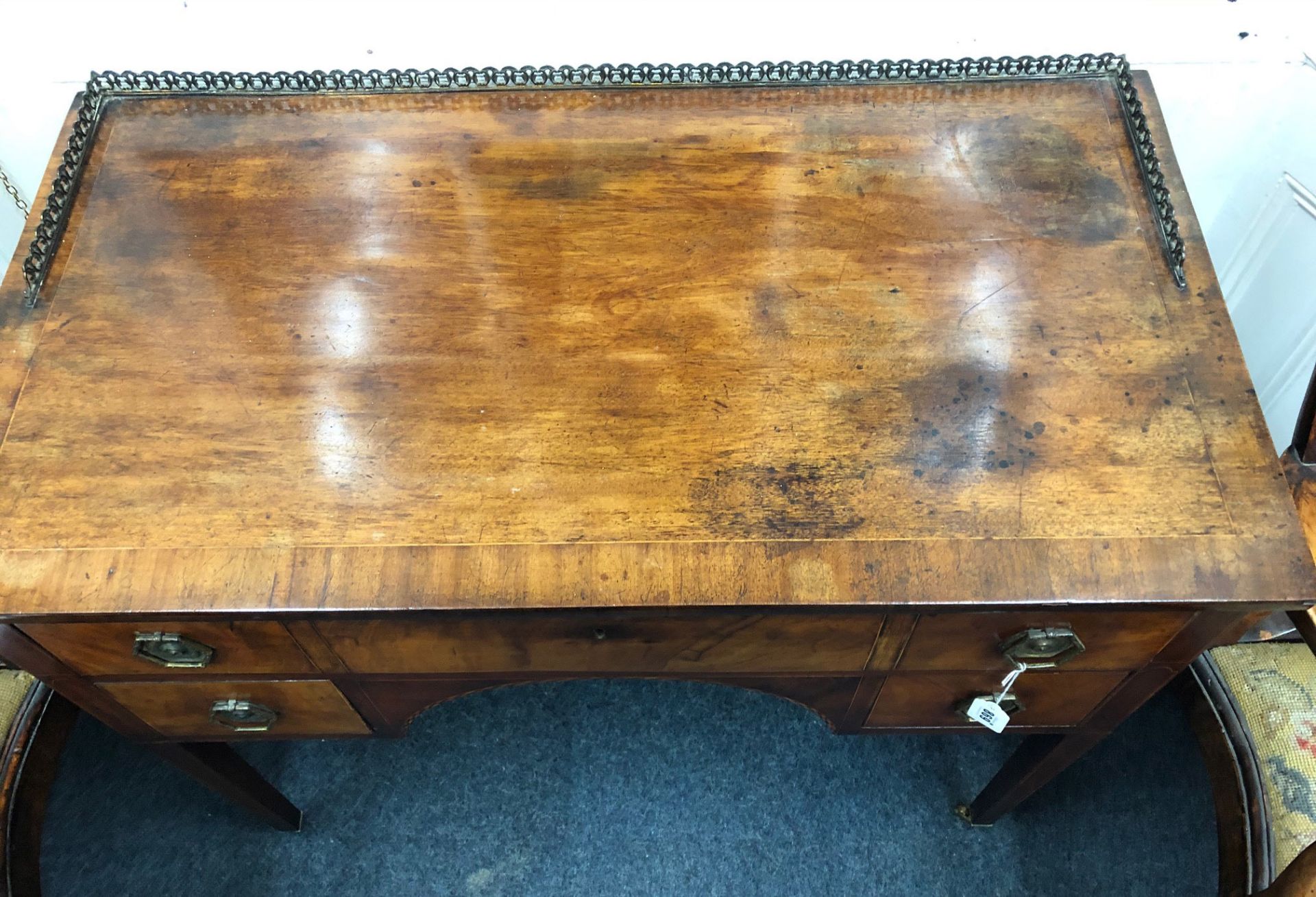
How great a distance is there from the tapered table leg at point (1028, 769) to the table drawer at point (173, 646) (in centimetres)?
82

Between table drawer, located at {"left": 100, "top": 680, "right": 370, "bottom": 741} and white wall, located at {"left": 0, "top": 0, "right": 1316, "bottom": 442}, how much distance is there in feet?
2.50

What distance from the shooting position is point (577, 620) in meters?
0.77

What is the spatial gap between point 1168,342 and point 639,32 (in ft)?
2.33

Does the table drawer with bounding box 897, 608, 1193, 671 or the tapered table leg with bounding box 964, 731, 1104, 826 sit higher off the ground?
the table drawer with bounding box 897, 608, 1193, 671

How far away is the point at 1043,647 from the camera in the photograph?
0.80 metres

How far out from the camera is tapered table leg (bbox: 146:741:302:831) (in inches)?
41.1

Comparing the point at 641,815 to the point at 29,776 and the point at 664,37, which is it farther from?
the point at 664,37

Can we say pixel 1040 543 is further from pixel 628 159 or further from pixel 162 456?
pixel 162 456

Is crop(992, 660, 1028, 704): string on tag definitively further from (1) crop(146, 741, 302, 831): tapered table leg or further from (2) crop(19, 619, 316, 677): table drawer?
(1) crop(146, 741, 302, 831): tapered table leg

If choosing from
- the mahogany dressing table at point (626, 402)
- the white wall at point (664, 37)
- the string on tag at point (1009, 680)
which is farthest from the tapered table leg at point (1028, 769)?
the white wall at point (664, 37)

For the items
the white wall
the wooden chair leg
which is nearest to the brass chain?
the white wall

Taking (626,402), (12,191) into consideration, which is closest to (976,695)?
(626,402)

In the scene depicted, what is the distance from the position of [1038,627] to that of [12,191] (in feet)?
4.59

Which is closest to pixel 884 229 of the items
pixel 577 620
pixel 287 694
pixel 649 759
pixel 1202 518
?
pixel 1202 518
